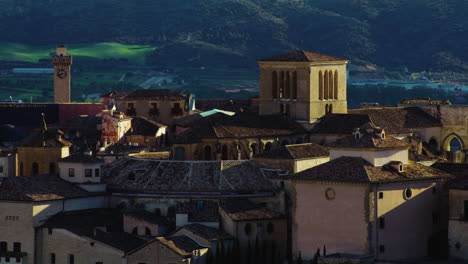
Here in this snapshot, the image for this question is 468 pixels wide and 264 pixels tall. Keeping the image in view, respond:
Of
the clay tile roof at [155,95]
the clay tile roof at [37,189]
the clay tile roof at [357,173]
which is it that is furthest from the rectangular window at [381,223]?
the clay tile roof at [155,95]

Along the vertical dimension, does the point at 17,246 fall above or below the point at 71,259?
above

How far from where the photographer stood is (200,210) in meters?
92.3

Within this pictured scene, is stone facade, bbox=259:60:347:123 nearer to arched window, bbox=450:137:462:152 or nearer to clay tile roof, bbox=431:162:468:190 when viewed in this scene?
arched window, bbox=450:137:462:152

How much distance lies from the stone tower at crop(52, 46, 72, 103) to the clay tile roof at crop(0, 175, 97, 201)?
5547 cm

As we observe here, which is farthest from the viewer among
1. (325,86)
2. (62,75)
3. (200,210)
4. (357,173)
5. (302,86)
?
(62,75)

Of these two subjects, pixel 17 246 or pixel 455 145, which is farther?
pixel 455 145

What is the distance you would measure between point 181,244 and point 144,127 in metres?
30.8

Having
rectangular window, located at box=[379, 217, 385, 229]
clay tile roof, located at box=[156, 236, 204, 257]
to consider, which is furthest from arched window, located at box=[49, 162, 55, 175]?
rectangular window, located at box=[379, 217, 385, 229]

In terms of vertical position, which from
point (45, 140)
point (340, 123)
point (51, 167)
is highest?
point (340, 123)

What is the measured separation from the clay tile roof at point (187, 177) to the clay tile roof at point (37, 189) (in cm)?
255

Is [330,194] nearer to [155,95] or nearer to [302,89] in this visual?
[302,89]

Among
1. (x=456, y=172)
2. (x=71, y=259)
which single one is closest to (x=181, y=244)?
(x=71, y=259)

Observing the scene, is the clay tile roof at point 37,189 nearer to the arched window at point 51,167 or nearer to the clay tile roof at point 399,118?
the arched window at point 51,167

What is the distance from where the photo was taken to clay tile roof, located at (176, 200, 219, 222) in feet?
300
